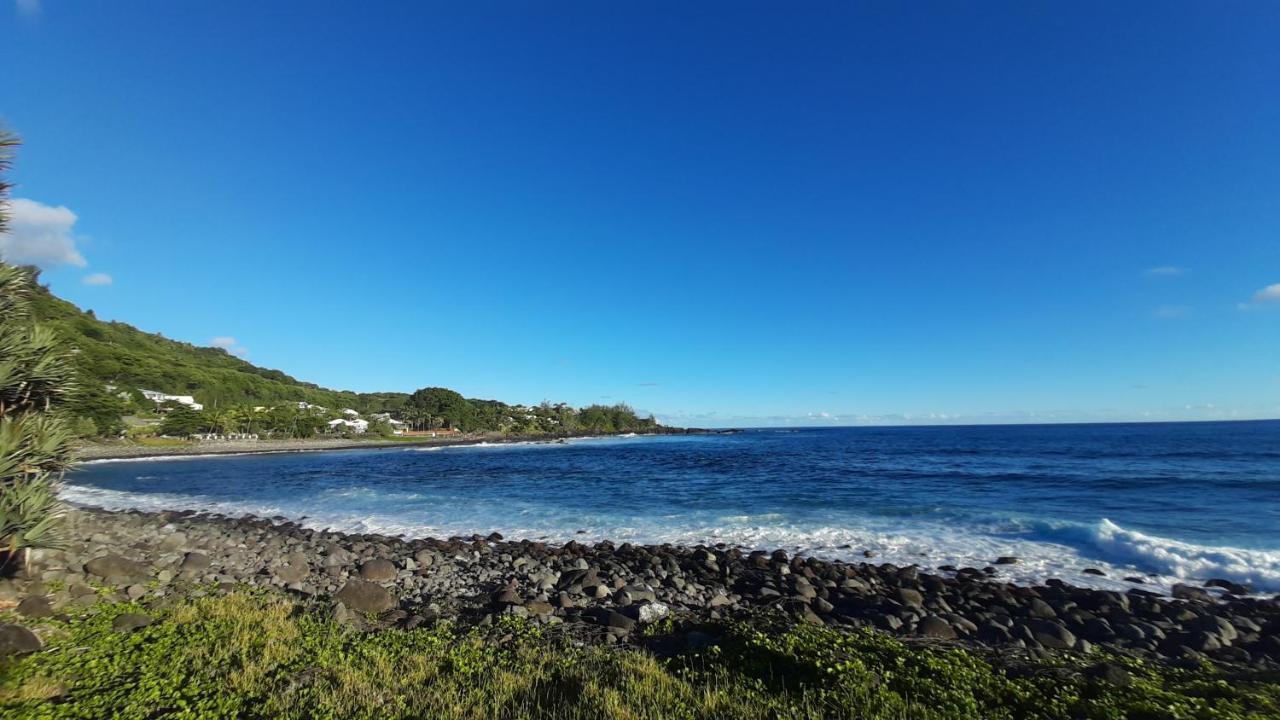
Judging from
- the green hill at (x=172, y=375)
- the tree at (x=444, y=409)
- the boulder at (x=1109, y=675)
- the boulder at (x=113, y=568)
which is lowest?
the boulder at (x=1109, y=675)

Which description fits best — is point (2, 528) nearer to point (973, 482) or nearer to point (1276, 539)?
point (1276, 539)

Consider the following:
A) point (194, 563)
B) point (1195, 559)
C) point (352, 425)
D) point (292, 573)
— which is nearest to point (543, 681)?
point (292, 573)

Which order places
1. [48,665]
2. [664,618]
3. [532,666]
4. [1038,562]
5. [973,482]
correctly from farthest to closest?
[973,482]
[1038,562]
[664,618]
[532,666]
[48,665]

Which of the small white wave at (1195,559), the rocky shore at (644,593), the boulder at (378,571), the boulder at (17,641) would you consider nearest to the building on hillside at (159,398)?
the rocky shore at (644,593)

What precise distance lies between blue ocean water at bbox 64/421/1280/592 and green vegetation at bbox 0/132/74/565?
36.0ft

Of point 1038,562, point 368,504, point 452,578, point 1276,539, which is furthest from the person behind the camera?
point 368,504

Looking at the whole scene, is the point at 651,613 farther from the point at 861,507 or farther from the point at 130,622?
the point at 861,507

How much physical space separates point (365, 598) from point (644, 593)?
4.81 meters

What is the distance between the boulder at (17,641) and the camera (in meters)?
5.43

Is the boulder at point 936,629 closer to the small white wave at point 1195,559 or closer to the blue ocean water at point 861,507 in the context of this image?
the blue ocean water at point 861,507

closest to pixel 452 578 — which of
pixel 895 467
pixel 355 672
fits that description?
pixel 355 672

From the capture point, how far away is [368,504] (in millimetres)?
23188

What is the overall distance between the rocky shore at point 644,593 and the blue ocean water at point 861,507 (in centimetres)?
A: 199

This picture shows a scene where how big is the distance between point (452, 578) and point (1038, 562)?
1381cm
